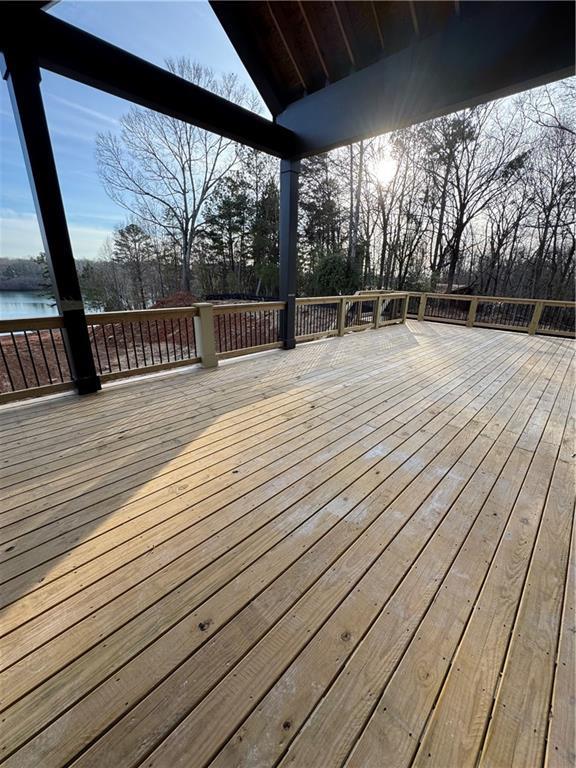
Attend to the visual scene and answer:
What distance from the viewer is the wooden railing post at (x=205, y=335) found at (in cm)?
422

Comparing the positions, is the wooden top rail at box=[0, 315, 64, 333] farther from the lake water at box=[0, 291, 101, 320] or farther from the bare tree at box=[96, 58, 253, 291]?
the bare tree at box=[96, 58, 253, 291]

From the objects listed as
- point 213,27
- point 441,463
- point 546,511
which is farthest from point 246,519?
point 213,27

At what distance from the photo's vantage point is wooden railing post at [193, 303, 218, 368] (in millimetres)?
4219

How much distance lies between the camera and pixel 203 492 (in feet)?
6.43

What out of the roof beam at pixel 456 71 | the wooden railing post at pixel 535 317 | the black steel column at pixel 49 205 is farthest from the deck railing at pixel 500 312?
the black steel column at pixel 49 205

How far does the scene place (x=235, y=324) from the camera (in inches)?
202

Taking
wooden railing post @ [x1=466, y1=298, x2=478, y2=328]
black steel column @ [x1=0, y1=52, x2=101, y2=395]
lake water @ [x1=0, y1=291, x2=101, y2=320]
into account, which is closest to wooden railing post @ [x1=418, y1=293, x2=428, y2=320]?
wooden railing post @ [x1=466, y1=298, x2=478, y2=328]

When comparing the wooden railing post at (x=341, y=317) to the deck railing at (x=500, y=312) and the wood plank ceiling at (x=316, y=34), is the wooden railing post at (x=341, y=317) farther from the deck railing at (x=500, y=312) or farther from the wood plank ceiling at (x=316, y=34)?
the deck railing at (x=500, y=312)

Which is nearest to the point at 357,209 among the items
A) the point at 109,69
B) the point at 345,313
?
the point at 345,313

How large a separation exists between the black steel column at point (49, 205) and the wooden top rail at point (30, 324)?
83 mm

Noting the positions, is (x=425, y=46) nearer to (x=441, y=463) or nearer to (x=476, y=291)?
(x=441, y=463)

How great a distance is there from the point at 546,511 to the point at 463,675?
4.18 feet

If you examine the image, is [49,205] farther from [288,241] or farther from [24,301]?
[24,301]

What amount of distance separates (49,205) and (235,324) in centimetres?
270
